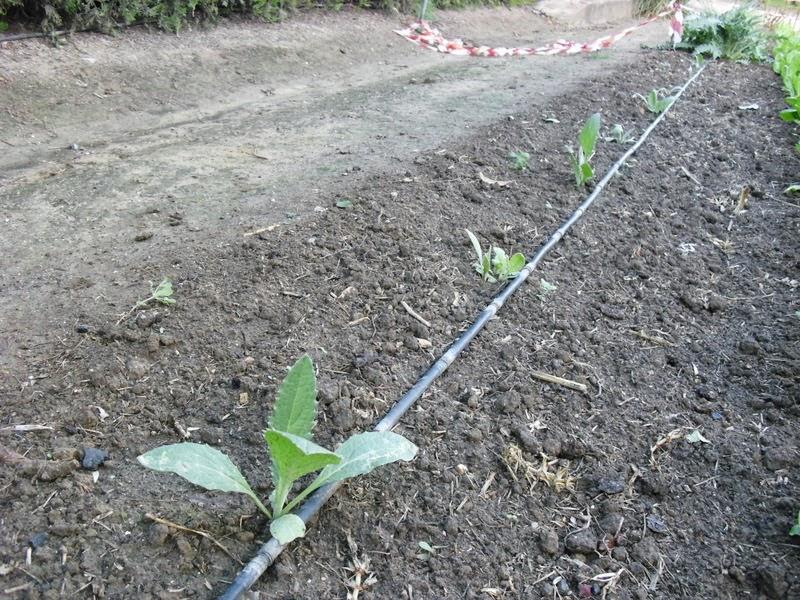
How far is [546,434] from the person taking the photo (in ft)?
6.93

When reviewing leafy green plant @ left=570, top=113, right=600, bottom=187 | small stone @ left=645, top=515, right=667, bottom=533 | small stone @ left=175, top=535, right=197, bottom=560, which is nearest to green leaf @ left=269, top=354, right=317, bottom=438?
small stone @ left=175, top=535, right=197, bottom=560

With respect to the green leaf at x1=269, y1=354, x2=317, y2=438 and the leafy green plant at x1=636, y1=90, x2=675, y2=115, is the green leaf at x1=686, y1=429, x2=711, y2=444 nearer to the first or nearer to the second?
the green leaf at x1=269, y1=354, x2=317, y2=438

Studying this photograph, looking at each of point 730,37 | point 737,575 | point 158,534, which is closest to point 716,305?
point 737,575

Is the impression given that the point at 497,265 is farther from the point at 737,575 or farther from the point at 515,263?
the point at 737,575

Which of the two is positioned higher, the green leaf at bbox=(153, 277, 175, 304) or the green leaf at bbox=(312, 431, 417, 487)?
the green leaf at bbox=(312, 431, 417, 487)

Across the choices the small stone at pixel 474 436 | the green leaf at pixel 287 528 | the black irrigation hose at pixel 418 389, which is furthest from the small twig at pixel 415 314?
the green leaf at pixel 287 528

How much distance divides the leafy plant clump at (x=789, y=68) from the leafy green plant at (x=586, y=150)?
2.09 meters

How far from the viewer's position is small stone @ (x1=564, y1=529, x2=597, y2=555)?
176cm

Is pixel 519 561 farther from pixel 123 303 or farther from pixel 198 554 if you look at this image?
pixel 123 303

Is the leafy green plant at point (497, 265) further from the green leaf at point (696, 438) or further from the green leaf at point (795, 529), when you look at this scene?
the green leaf at point (795, 529)

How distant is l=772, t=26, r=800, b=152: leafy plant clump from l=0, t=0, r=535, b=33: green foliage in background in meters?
5.51

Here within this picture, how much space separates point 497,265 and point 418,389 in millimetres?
875

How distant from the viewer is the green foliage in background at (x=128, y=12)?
5.78 m

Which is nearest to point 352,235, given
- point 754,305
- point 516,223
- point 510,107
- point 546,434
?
point 516,223
